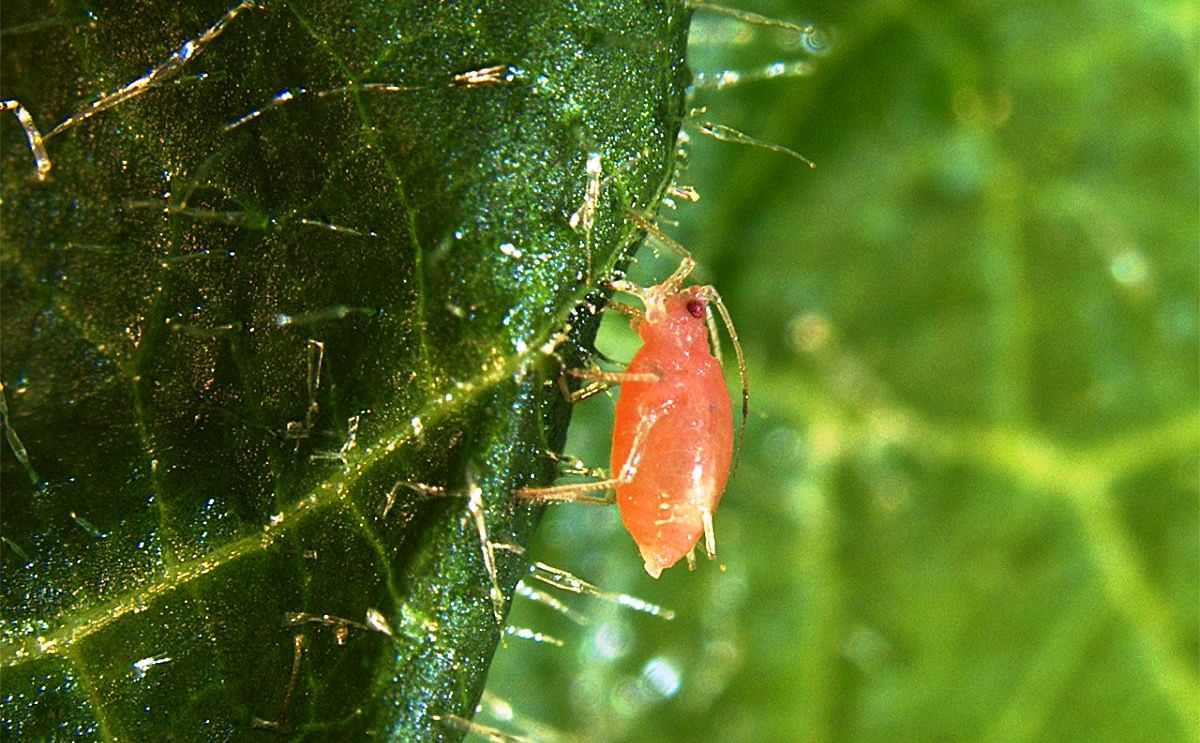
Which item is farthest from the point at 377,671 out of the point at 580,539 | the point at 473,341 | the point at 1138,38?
the point at 1138,38

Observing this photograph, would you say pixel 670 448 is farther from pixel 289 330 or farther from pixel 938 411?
pixel 938 411

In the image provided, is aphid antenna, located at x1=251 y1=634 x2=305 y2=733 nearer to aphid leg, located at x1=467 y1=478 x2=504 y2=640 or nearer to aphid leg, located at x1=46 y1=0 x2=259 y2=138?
aphid leg, located at x1=467 y1=478 x2=504 y2=640

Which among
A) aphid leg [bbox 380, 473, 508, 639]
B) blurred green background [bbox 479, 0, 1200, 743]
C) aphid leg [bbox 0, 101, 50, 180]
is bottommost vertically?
blurred green background [bbox 479, 0, 1200, 743]

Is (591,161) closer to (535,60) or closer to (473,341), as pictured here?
(535,60)

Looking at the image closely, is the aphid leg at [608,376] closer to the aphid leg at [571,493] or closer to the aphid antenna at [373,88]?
the aphid leg at [571,493]

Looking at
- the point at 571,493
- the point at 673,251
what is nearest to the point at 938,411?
the point at 673,251

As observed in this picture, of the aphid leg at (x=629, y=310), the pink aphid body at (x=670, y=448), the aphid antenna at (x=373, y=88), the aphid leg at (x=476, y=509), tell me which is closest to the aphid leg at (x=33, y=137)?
the aphid antenna at (x=373, y=88)

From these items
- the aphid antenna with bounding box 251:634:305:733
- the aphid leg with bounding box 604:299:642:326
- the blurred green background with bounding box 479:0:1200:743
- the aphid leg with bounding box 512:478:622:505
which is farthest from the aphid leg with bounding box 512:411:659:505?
the blurred green background with bounding box 479:0:1200:743
